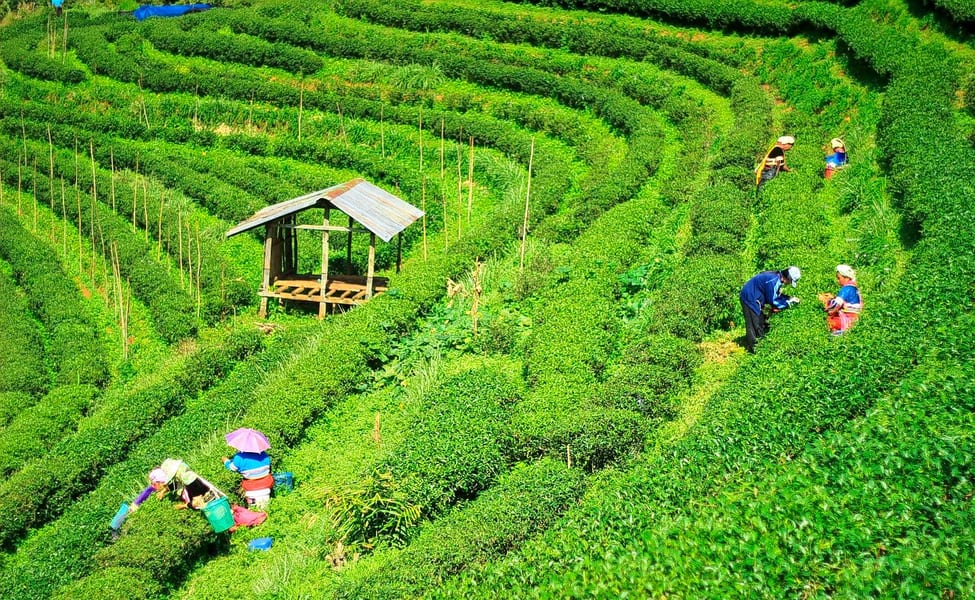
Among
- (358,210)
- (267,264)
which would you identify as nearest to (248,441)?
(358,210)

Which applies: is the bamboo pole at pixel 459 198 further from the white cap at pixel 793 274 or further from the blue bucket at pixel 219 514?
the blue bucket at pixel 219 514

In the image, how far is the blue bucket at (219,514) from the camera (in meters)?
13.7

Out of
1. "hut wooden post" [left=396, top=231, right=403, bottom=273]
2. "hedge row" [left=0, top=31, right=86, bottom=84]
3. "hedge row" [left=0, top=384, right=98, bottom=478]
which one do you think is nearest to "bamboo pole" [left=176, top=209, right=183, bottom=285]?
"hedge row" [left=0, top=384, right=98, bottom=478]

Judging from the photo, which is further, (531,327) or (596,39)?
(596,39)

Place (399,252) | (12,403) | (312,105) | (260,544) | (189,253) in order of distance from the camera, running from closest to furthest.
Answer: (260,544) → (12,403) → (399,252) → (189,253) → (312,105)

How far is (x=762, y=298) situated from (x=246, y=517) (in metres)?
8.98

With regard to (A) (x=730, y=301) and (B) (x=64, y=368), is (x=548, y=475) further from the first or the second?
(B) (x=64, y=368)

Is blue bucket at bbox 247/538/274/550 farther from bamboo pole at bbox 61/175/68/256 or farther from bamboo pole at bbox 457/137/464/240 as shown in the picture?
Result: bamboo pole at bbox 61/175/68/256

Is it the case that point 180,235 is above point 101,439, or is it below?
above

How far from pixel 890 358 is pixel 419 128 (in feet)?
74.0

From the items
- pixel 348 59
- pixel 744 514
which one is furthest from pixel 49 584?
pixel 348 59

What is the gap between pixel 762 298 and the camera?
15.7m

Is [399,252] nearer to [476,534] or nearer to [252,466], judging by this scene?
[252,466]

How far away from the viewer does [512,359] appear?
18.0 meters
